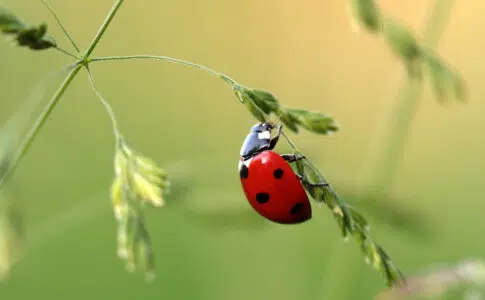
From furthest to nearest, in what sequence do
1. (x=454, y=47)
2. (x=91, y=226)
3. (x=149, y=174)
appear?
(x=454, y=47) → (x=91, y=226) → (x=149, y=174)

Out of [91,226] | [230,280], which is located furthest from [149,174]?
[91,226]

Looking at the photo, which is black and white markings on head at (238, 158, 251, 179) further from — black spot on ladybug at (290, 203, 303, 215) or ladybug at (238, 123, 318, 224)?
black spot on ladybug at (290, 203, 303, 215)

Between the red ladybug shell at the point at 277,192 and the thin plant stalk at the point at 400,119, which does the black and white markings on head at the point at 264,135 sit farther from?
the thin plant stalk at the point at 400,119

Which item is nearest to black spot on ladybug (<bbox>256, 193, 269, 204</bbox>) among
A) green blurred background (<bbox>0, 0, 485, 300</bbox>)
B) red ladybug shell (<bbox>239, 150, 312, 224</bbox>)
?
red ladybug shell (<bbox>239, 150, 312, 224</bbox>)

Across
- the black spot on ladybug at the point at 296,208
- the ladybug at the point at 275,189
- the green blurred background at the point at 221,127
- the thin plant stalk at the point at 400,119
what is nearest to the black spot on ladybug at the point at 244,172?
the ladybug at the point at 275,189

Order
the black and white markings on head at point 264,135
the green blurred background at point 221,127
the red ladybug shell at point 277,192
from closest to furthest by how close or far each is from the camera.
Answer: the red ladybug shell at point 277,192, the black and white markings on head at point 264,135, the green blurred background at point 221,127

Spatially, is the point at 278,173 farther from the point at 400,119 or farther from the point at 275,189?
the point at 400,119

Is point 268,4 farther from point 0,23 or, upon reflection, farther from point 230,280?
point 0,23

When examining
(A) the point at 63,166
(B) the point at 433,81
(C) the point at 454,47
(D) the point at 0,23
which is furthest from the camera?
(C) the point at 454,47
